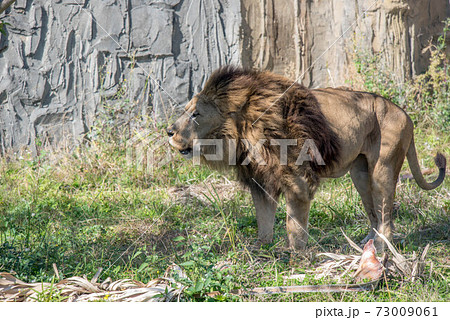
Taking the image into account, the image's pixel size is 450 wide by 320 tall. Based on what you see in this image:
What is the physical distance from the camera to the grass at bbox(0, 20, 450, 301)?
317 centimetres

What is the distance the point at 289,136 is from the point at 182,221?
1472 millimetres

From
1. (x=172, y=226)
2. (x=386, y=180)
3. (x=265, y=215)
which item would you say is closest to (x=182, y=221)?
(x=172, y=226)

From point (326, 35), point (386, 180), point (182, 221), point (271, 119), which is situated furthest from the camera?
point (326, 35)

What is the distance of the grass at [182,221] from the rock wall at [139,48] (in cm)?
37

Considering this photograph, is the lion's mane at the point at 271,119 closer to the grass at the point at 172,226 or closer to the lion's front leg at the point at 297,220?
the lion's front leg at the point at 297,220

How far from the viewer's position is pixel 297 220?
3631 mm

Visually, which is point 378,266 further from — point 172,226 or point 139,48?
point 139,48

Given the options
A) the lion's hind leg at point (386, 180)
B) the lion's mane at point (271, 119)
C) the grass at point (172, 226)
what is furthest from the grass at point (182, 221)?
the lion's mane at point (271, 119)

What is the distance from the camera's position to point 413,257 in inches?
123

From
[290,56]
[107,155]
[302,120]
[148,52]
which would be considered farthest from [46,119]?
[302,120]

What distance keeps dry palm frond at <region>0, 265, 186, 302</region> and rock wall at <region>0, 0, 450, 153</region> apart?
350cm

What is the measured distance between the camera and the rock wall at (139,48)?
245 inches

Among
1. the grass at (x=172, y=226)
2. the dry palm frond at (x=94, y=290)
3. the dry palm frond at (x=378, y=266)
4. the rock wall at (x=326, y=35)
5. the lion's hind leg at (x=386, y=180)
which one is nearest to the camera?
the dry palm frond at (x=94, y=290)
